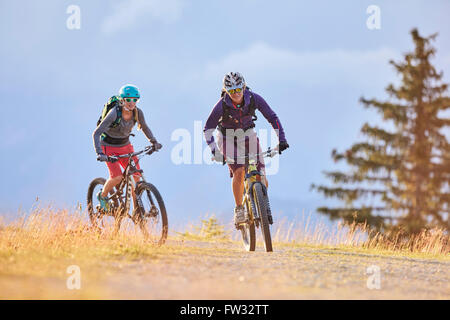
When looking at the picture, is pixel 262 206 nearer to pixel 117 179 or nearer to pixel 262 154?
pixel 262 154

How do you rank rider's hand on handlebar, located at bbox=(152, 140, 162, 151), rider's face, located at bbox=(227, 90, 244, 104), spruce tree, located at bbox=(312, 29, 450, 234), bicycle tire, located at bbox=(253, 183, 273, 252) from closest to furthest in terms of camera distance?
bicycle tire, located at bbox=(253, 183, 273, 252)
rider's face, located at bbox=(227, 90, 244, 104)
rider's hand on handlebar, located at bbox=(152, 140, 162, 151)
spruce tree, located at bbox=(312, 29, 450, 234)

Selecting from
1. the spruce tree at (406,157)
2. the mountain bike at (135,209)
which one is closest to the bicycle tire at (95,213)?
the mountain bike at (135,209)

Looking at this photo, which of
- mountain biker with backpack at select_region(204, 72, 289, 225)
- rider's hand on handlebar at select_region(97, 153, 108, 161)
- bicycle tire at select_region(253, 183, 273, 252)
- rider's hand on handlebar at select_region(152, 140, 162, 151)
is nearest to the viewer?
bicycle tire at select_region(253, 183, 273, 252)

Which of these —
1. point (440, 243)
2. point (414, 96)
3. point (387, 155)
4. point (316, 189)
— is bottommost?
point (440, 243)

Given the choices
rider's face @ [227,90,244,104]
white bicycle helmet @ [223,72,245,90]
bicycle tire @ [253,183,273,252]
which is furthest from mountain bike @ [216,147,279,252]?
white bicycle helmet @ [223,72,245,90]

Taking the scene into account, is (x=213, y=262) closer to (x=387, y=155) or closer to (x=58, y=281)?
(x=58, y=281)

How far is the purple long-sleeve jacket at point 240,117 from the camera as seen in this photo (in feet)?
27.1

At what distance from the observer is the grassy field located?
4.84m

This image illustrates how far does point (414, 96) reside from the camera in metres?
25.3

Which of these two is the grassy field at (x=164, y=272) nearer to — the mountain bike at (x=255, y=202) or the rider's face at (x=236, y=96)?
the mountain bike at (x=255, y=202)

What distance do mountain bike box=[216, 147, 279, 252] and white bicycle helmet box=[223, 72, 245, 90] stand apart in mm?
1078

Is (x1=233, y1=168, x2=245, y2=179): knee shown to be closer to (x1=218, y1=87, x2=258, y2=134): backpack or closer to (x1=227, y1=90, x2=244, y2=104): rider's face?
(x1=218, y1=87, x2=258, y2=134): backpack

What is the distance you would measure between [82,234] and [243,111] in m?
3.19
